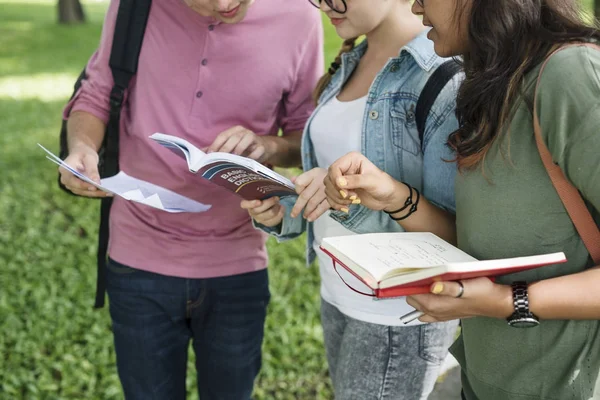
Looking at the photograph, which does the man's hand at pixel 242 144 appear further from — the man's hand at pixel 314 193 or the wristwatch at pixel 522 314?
the wristwatch at pixel 522 314

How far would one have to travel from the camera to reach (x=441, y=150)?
5.91 feet

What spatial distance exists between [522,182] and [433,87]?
1.55 ft

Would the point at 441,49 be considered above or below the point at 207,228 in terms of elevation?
above

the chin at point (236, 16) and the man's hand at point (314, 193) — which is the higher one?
the chin at point (236, 16)

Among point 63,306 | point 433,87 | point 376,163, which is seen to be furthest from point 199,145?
point 63,306

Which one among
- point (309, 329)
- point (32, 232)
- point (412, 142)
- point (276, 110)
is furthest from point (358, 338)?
point (32, 232)

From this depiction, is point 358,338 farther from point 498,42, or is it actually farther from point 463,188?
point 498,42

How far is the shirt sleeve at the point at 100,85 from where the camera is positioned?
238cm

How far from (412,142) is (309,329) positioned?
8.18ft

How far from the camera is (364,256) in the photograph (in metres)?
1.50

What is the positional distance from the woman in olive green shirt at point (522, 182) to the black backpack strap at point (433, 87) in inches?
8.8

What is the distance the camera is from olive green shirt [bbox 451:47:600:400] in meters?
1.33

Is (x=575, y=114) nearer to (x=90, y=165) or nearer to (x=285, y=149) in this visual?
(x=285, y=149)

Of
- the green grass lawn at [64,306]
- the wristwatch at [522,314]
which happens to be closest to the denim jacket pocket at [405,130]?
the wristwatch at [522,314]
